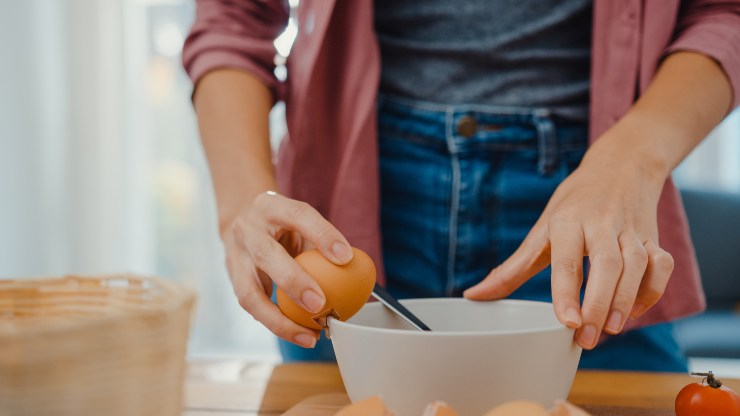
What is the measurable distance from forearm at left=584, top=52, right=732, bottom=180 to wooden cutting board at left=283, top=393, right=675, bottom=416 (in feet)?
0.72

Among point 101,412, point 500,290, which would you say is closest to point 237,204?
point 500,290

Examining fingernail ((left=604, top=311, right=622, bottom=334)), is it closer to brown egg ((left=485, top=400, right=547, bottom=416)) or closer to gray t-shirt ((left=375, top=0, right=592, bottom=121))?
brown egg ((left=485, top=400, right=547, bottom=416))

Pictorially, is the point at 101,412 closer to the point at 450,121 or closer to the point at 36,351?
the point at 36,351

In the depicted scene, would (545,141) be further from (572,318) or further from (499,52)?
(572,318)

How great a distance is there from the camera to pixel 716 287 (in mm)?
2934

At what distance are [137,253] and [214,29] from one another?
87.8 inches

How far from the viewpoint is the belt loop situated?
928 millimetres

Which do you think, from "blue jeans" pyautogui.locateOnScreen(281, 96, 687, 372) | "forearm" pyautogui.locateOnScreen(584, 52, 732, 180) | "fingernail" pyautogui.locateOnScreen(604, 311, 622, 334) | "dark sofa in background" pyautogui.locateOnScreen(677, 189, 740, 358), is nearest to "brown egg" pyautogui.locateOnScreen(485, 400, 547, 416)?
"fingernail" pyautogui.locateOnScreen(604, 311, 622, 334)

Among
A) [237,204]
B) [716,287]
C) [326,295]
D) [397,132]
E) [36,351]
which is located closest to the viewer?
[36,351]

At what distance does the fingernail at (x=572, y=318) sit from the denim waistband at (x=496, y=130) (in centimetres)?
38

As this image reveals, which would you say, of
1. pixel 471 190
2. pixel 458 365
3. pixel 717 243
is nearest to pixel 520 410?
pixel 458 365

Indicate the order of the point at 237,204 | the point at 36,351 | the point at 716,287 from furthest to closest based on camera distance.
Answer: the point at 716,287 < the point at 237,204 < the point at 36,351

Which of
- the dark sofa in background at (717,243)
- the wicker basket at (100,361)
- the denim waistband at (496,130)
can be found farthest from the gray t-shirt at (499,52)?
the dark sofa in background at (717,243)

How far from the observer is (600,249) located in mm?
631
